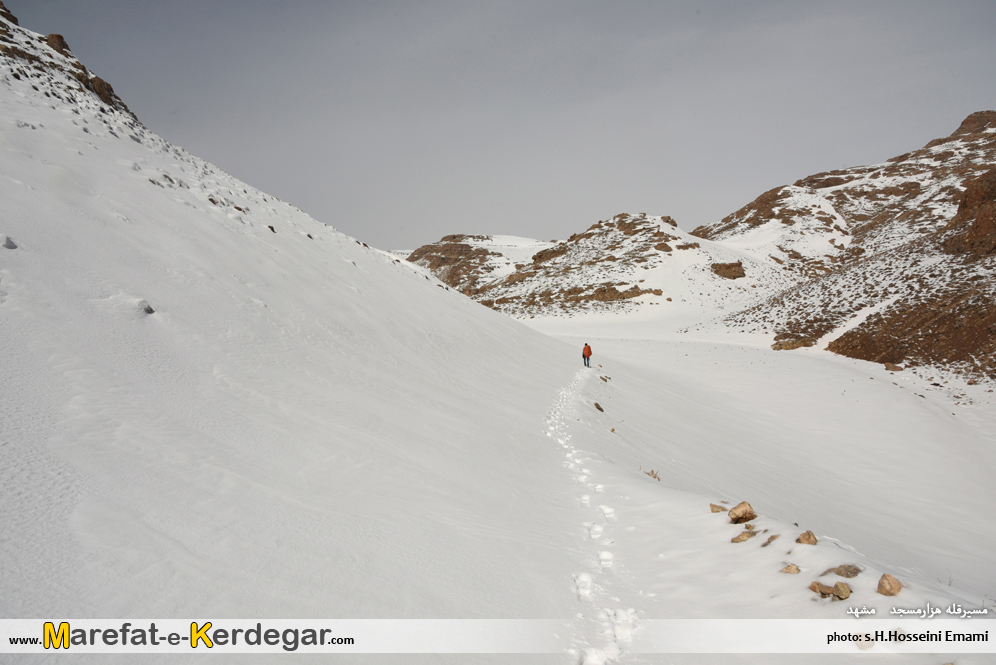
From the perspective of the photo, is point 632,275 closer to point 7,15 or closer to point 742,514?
point 7,15

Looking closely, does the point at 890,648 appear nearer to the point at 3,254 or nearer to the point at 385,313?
the point at 3,254

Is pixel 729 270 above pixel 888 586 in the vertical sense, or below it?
above

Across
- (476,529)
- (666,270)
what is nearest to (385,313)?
(476,529)

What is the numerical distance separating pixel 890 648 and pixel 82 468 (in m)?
5.83

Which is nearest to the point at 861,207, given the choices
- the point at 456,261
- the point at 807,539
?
the point at 456,261

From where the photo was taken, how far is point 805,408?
1723 cm

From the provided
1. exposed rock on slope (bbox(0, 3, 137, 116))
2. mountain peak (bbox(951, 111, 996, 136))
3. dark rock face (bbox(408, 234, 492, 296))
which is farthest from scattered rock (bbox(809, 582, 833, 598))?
mountain peak (bbox(951, 111, 996, 136))

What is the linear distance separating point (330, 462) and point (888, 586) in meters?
5.12

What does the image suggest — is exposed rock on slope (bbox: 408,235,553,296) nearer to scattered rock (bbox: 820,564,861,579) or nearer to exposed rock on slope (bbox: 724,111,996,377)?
exposed rock on slope (bbox: 724,111,996,377)

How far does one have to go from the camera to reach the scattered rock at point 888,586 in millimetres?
3127

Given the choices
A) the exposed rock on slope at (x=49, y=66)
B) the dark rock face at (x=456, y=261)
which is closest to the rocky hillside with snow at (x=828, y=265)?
the dark rock face at (x=456, y=261)

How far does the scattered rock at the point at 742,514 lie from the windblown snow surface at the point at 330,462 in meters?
0.18

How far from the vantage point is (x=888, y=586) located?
3139 millimetres

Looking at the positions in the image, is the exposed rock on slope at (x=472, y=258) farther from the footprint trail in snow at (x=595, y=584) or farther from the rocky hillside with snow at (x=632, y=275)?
the footprint trail in snow at (x=595, y=584)
